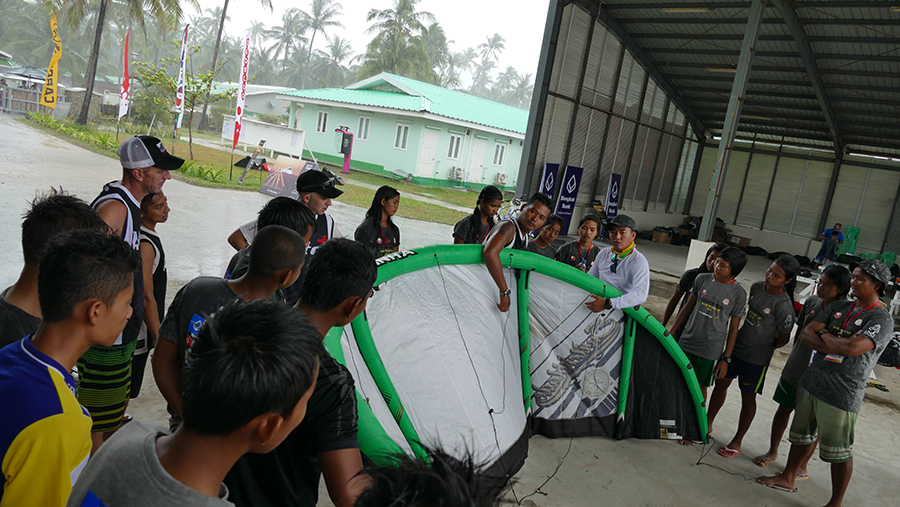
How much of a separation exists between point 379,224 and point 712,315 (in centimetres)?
273

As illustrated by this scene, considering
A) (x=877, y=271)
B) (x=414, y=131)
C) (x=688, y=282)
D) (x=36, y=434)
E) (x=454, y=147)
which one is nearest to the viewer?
(x=36, y=434)

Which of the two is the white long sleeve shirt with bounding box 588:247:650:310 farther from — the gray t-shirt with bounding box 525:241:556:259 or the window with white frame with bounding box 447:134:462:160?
the window with white frame with bounding box 447:134:462:160

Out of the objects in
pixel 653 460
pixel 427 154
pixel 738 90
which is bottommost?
pixel 653 460

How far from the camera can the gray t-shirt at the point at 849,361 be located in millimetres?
3467

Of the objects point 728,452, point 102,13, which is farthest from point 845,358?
point 102,13

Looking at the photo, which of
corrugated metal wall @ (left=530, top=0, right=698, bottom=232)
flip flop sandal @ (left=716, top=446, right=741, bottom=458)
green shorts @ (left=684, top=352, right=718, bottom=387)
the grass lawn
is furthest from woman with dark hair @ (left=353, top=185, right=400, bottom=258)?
corrugated metal wall @ (left=530, top=0, right=698, bottom=232)

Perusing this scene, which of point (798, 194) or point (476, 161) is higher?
point (798, 194)

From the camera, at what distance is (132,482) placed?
3.31 ft

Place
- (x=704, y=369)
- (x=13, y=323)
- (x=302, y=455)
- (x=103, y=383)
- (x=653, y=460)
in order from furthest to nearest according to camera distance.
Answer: (x=704, y=369) < (x=653, y=460) < (x=103, y=383) < (x=13, y=323) < (x=302, y=455)

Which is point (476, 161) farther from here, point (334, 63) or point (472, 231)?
point (334, 63)

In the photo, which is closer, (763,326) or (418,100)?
(763,326)

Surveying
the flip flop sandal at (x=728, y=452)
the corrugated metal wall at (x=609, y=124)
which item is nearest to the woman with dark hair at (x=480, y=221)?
the flip flop sandal at (x=728, y=452)

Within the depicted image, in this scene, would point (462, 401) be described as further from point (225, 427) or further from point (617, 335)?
point (225, 427)

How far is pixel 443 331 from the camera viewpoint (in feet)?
11.7
